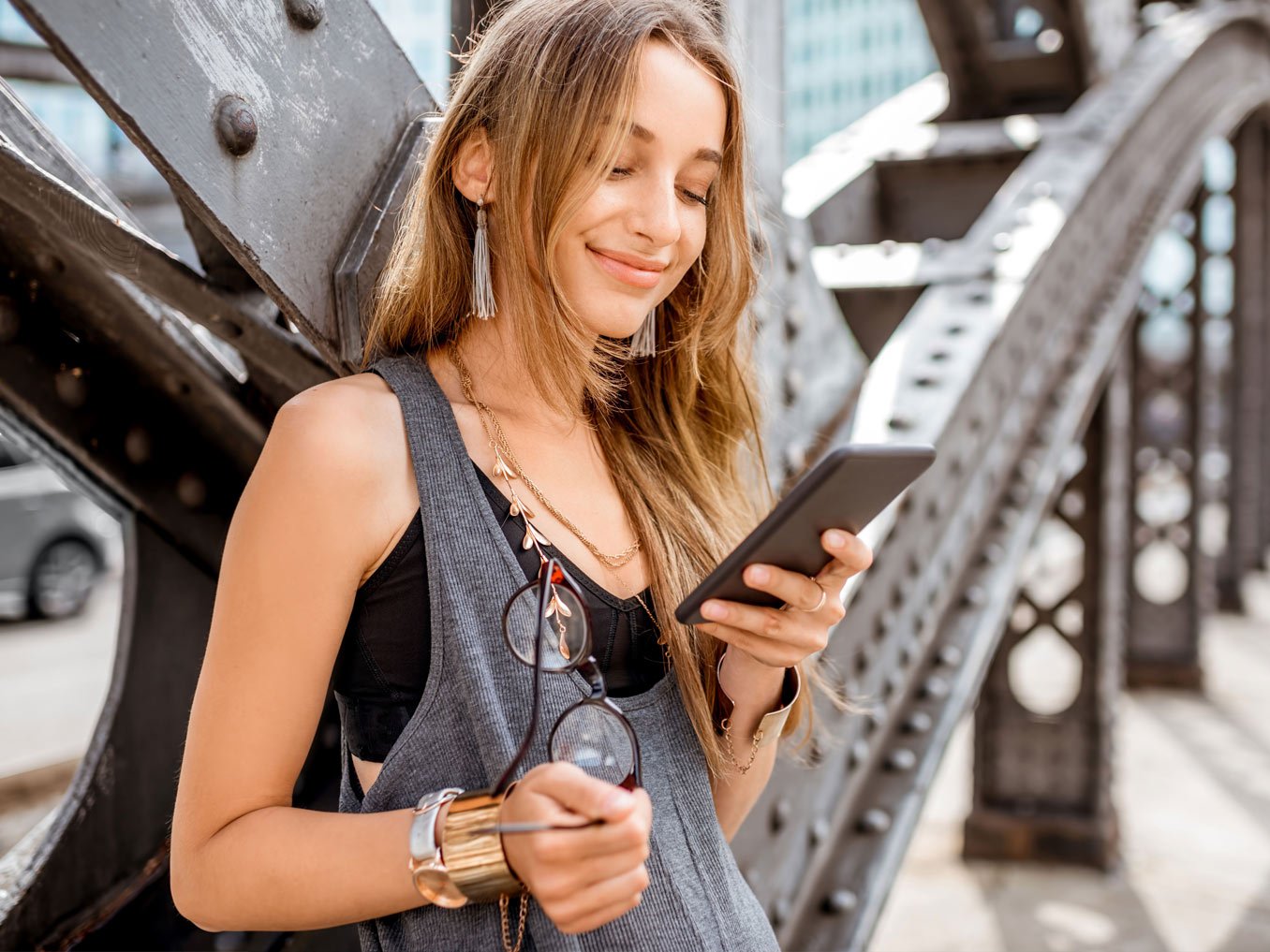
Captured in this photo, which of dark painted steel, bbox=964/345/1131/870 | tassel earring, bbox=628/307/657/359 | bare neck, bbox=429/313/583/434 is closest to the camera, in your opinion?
bare neck, bbox=429/313/583/434

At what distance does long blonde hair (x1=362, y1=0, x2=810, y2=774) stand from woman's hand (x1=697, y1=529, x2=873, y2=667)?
0.12 m

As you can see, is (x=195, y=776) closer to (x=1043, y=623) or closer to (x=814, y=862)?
(x=814, y=862)

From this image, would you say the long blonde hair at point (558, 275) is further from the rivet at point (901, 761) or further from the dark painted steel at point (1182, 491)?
the dark painted steel at point (1182, 491)

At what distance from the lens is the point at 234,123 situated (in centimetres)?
125

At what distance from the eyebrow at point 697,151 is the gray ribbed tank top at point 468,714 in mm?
363

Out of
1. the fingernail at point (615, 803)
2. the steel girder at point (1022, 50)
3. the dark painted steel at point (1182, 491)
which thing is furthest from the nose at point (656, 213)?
the dark painted steel at point (1182, 491)

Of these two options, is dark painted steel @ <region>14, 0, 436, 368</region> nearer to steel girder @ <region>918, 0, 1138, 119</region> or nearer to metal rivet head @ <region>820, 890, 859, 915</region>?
metal rivet head @ <region>820, 890, 859, 915</region>

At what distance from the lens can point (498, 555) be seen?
1261 mm

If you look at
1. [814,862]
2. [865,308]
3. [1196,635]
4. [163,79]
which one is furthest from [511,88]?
[1196,635]

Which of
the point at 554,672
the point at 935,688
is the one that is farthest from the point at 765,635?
the point at 935,688

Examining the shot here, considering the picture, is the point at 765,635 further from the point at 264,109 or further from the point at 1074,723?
the point at 1074,723

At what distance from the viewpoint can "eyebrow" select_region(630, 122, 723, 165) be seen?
4.43 feet

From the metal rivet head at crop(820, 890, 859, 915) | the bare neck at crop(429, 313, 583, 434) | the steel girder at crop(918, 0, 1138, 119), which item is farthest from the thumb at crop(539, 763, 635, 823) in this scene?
the steel girder at crop(918, 0, 1138, 119)

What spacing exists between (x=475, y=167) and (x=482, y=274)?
4.9 inches
